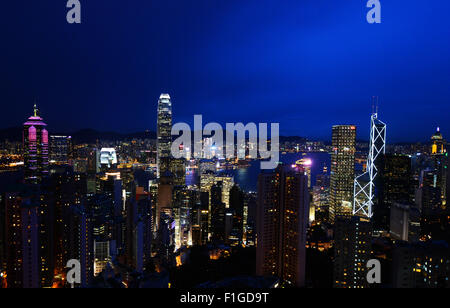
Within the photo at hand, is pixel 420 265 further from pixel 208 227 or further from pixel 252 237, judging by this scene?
pixel 208 227

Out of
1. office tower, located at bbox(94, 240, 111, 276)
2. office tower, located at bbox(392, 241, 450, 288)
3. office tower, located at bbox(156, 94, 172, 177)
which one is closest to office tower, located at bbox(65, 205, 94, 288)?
office tower, located at bbox(94, 240, 111, 276)

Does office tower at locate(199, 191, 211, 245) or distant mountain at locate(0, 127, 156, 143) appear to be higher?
distant mountain at locate(0, 127, 156, 143)

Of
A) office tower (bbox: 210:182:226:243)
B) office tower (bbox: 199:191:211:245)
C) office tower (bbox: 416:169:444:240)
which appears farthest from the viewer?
office tower (bbox: 199:191:211:245)

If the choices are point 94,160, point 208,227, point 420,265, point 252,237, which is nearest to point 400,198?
point 252,237

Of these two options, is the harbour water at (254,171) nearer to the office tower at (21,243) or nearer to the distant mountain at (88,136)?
the distant mountain at (88,136)

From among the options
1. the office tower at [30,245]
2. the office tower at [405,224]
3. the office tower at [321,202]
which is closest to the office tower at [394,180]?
the office tower at [321,202]

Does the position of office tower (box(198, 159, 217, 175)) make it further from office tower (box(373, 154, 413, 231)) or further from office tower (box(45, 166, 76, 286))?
office tower (box(45, 166, 76, 286))

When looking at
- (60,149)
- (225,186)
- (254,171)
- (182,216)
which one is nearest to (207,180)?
(225,186)
